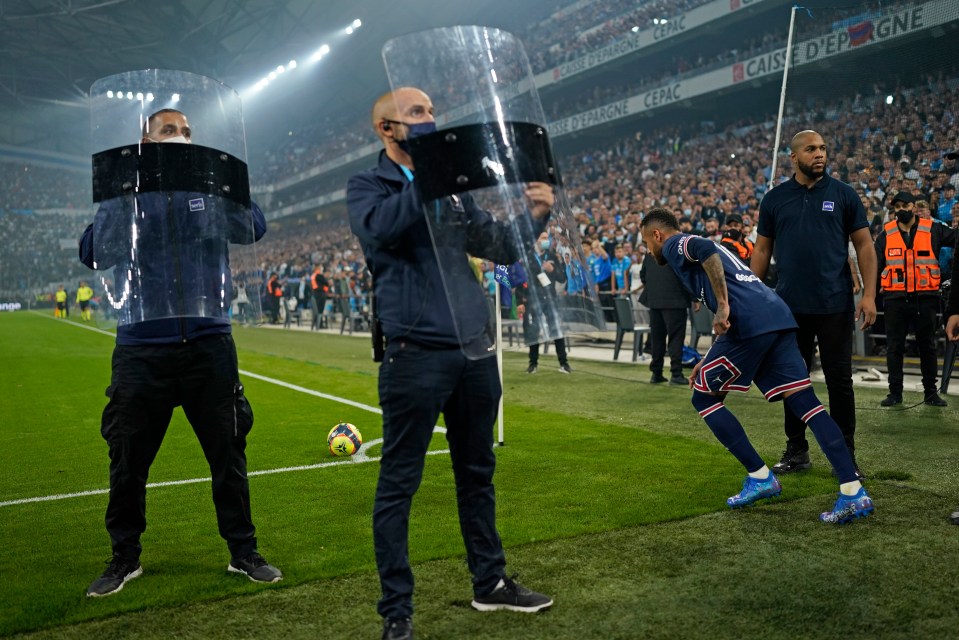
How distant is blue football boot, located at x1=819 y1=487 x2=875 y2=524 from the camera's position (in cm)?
464

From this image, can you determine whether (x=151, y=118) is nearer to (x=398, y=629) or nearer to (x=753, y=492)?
(x=398, y=629)

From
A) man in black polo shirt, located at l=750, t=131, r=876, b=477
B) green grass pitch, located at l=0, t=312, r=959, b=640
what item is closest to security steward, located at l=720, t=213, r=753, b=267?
green grass pitch, located at l=0, t=312, r=959, b=640

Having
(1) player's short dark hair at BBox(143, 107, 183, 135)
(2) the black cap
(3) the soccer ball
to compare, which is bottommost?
(3) the soccer ball

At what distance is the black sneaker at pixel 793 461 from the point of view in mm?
5902

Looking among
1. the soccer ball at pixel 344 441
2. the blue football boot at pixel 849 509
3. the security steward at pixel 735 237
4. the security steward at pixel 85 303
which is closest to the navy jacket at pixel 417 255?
the blue football boot at pixel 849 509

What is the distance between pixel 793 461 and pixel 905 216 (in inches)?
195

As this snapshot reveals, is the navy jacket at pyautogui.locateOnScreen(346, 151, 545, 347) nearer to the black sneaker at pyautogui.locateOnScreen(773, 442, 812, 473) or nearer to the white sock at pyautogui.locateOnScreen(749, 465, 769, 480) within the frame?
the white sock at pyautogui.locateOnScreen(749, 465, 769, 480)

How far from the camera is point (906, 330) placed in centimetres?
951

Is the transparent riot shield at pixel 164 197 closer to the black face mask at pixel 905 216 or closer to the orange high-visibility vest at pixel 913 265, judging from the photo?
the orange high-visibility vest at pixel 913 265

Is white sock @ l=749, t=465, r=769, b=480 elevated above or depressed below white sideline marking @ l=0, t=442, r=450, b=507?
above

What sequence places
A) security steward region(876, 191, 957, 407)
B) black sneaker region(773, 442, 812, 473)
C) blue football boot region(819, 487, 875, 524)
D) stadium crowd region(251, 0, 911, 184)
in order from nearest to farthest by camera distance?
blue football boot region(819, 487, 875, 524) < black sneaker region(773, 442, 812, 473) < security steward region(876, 191, 957, 407) < stadium crowd region(251, 0, 911, 184)

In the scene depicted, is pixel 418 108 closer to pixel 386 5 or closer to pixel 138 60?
pixel 386 5

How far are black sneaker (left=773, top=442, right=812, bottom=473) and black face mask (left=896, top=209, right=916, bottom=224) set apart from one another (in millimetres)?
4841

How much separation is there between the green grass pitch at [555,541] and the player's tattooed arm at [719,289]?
3.51 ft
